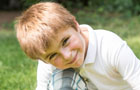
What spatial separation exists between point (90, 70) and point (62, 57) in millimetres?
260

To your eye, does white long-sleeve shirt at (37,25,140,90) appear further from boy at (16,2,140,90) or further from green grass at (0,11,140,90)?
green grass at (0,11,140,90)

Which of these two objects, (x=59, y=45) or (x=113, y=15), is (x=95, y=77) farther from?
(x=113, y=15)

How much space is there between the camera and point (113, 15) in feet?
21.2

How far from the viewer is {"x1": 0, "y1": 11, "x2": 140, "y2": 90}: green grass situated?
260 centimetres

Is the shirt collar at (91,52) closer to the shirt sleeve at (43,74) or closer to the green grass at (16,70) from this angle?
the shirt sleeve at (43,74)

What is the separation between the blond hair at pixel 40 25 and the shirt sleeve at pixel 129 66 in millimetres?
324

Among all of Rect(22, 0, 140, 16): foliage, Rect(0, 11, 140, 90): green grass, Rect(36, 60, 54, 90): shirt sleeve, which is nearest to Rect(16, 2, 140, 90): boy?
Rect(36, 60, 54, 90): shirt sleeve

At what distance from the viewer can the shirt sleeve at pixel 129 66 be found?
1.70m

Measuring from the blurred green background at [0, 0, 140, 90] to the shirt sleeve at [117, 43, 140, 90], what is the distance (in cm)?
98

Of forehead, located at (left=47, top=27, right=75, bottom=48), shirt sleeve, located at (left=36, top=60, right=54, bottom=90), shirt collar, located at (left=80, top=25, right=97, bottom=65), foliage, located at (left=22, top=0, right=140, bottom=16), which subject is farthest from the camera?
foliage, located at (left=22, top=0, right=140, bottom=16)

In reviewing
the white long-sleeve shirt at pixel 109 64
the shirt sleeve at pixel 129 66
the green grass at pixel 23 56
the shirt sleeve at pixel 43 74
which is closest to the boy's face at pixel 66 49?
the white long-sleeve shirt at pixel 109 64

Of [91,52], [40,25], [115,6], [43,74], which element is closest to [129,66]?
[91,52]

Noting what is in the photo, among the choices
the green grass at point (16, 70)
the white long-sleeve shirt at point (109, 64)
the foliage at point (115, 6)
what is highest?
the white long-sleeve shirt at point (109, 64)

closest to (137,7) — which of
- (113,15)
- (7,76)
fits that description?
(113,15)
